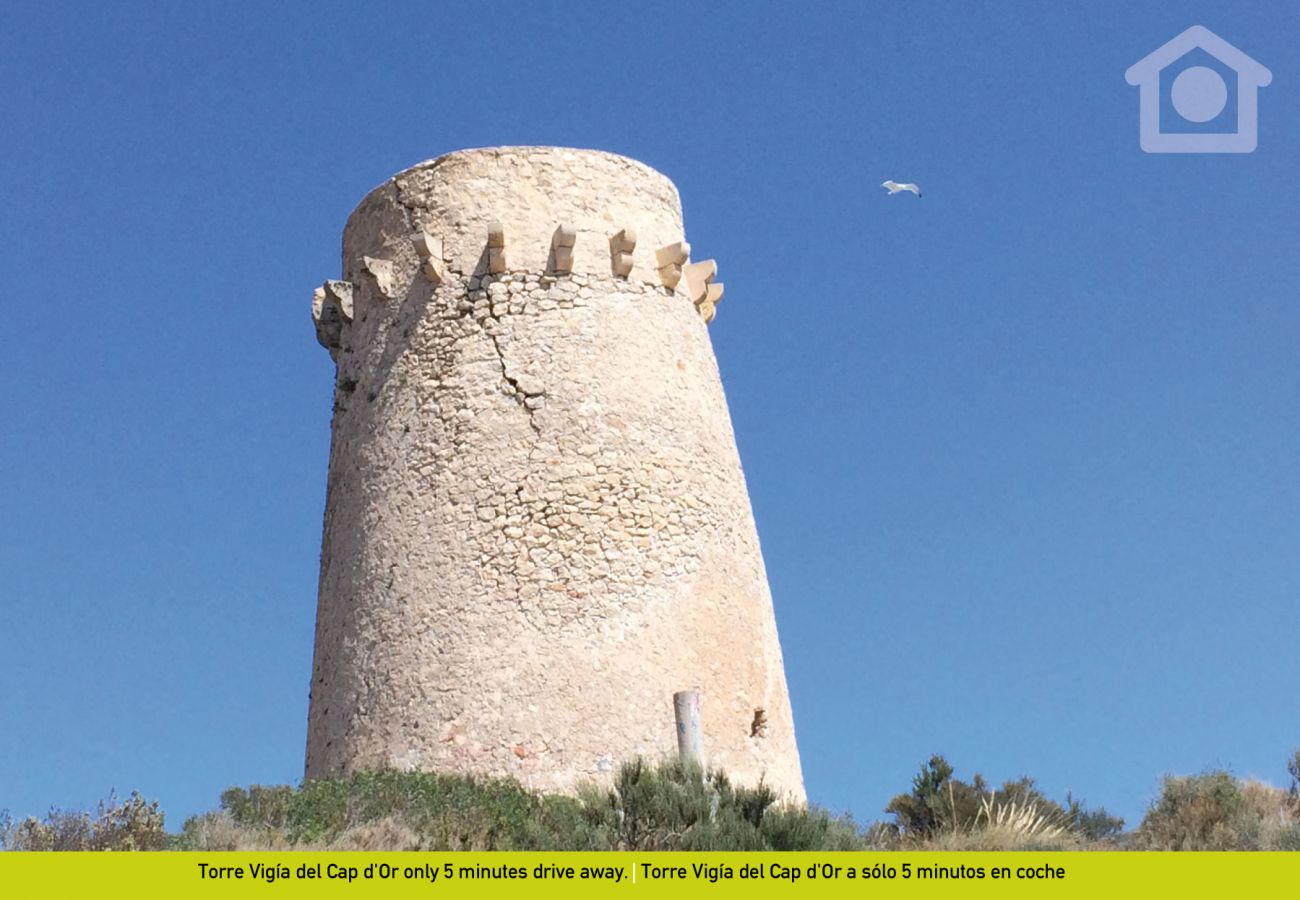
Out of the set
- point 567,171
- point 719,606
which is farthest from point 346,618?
point 567,171

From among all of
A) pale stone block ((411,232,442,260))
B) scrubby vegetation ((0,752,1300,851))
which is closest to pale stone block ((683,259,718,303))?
pale stone block ((411,232,442,260))

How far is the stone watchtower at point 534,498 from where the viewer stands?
41.5 ft

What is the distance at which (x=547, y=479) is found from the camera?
520 inches

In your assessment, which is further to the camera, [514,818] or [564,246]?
[564,246]

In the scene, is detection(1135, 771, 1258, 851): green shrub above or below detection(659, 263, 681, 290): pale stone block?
below

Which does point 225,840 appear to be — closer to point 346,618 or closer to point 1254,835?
point 346,618

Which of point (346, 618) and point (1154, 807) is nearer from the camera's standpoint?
point (346, 618)

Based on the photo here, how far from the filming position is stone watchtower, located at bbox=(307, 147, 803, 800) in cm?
1265

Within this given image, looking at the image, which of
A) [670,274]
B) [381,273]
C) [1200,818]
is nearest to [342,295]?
[381,273]

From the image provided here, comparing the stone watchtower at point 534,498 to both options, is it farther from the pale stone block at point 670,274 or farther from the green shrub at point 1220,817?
the green shrub at point 1220,817

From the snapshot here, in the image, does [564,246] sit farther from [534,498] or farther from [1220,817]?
[1220,817]

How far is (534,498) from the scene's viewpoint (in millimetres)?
13141

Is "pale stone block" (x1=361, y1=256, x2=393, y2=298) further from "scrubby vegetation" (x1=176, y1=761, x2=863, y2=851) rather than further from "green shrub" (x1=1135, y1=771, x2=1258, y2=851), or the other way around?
"green shrub" (x1=1135, y1=771, x2=1258, y2=851)
